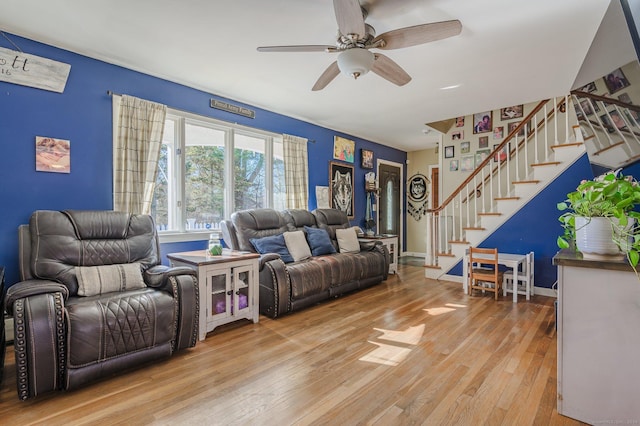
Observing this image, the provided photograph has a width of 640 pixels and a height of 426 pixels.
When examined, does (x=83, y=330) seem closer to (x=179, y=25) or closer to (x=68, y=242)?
(x=68, y=242)

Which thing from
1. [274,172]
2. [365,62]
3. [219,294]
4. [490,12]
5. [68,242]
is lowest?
[219,294]

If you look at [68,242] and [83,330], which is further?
[68,242]

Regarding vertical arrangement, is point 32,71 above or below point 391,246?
above

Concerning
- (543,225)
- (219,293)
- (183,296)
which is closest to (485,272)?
(543,225)

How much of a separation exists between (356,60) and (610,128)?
1727 millimetres

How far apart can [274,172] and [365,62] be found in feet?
9.03

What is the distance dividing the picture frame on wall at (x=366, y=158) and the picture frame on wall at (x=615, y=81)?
15.3 ft

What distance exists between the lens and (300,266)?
351cm

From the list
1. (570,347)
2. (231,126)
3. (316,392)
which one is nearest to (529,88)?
(570,347)

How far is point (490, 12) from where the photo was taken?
7.52 ft

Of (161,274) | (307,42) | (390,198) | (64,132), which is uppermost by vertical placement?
(307,42)

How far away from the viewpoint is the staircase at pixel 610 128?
176 centimetres

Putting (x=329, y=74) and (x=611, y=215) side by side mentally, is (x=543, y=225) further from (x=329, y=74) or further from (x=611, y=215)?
(x=329, y=74)

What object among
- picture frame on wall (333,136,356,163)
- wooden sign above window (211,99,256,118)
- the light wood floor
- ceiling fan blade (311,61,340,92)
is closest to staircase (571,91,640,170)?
the light wood floor
